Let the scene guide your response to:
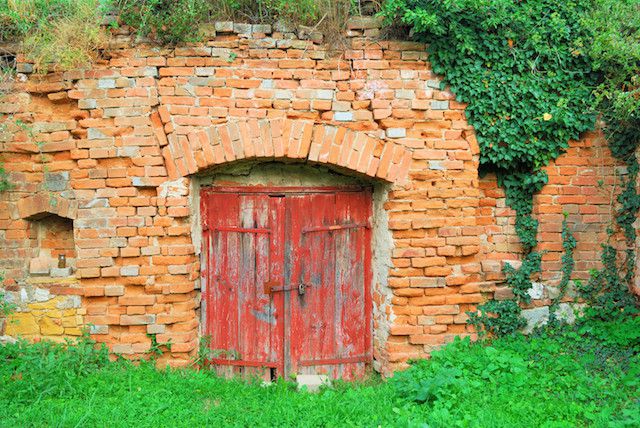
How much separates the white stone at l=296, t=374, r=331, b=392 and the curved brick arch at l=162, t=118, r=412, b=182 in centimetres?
204

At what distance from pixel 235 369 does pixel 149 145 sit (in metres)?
2.32

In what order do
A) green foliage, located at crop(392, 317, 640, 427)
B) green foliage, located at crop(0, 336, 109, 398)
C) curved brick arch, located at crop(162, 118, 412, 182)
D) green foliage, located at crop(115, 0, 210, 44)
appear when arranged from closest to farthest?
green foliage, located at crop(392, 317, 640, 427) → green foliage, located at crop(0, 336, 109, 398) → green foliage, located at crop(115, 0, 210, 44) → curved brick arch, located at crop(162, 118, 412, 182)

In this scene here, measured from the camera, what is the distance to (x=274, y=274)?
17.7ft

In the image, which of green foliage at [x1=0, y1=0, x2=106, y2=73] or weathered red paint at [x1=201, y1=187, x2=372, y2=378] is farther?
weathered red paint at [x1=201, y1=187, x2=372, y2=378]

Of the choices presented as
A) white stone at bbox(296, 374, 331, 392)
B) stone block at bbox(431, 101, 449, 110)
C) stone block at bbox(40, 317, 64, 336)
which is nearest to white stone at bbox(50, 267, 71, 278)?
stone block at bbox(40, 317, 64, 336)

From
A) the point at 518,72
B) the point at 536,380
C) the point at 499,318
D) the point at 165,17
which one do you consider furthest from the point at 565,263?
the point at 165,17

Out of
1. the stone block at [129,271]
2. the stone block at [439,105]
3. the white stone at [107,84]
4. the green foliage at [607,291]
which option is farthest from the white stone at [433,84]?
Answer: the stone block at [129,271]

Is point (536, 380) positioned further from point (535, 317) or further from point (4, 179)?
point (4, 179)

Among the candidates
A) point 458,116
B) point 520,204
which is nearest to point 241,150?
point 458,116

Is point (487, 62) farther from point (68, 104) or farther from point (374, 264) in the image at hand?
point (68, 104)

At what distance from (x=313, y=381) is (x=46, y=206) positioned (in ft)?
9.82

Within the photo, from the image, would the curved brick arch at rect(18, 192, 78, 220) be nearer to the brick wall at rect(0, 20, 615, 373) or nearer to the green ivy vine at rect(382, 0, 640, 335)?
the brick wall at rect(0, 20, 615, 373)

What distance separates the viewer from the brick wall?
16.3 feet

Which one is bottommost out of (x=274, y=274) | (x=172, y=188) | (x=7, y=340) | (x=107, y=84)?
(x=7, y=340)
